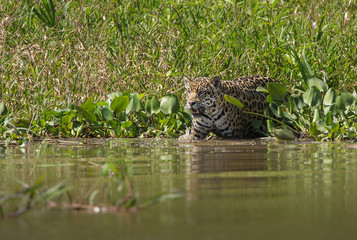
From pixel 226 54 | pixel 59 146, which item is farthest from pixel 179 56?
pixel 59 146

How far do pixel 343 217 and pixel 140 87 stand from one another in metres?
5.80

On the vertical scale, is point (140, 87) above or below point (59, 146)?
above

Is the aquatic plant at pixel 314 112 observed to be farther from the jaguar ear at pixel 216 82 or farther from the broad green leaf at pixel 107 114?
the broad green leaf at pixel 107 114

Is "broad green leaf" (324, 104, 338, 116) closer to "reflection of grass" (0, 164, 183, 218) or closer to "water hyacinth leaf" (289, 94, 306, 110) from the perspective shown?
"water hyacinth leaf" (289, 94, 306, 110)

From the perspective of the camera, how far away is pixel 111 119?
23.3 ft

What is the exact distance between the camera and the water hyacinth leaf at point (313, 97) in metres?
6.69

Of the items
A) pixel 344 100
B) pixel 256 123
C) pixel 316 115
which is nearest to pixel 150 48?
pixel 256 123

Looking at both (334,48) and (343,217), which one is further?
(334,48)

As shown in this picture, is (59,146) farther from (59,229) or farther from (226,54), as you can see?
(59,229)

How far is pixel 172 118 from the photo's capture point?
734 centimetres

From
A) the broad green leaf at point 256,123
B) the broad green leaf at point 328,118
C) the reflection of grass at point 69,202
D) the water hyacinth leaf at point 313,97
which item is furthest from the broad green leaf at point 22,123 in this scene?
the reflection of grass at point 69,202

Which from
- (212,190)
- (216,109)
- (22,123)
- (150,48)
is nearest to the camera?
(212,190)

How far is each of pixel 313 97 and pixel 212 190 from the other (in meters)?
3.81

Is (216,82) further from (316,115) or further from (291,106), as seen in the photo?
(316,115)
